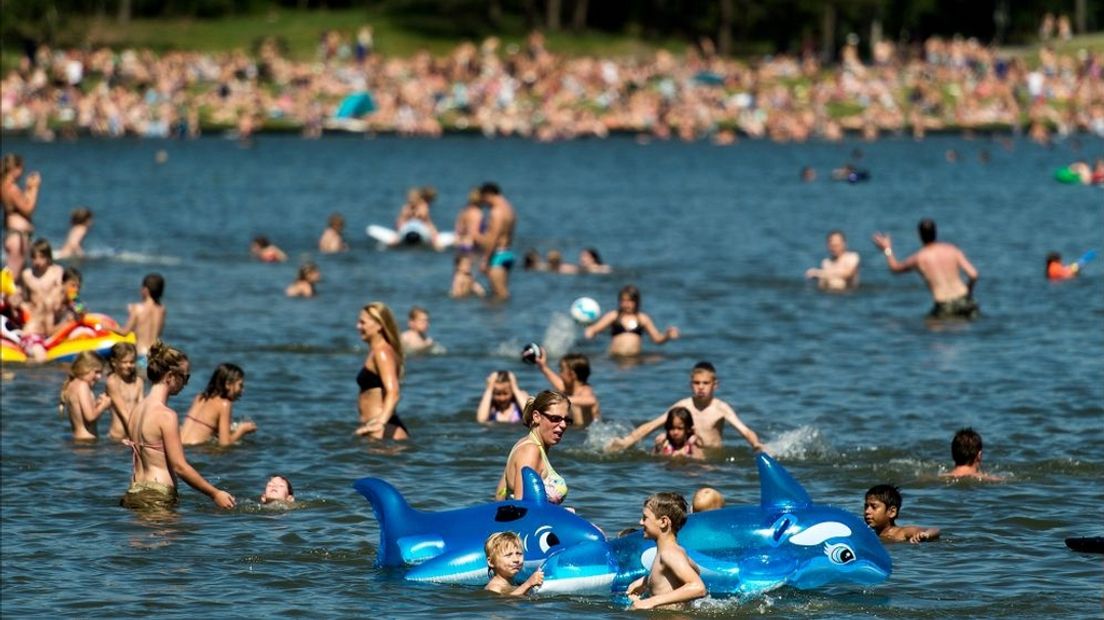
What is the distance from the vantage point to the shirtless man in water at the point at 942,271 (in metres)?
26.8

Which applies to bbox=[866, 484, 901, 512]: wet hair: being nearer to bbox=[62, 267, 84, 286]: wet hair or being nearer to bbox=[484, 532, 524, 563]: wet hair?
bbox=[484, 532, 524, 563]: wet hair

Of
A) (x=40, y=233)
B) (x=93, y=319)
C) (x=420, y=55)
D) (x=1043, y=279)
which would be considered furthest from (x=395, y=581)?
(x=420, y=55)

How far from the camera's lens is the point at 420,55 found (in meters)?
87.8

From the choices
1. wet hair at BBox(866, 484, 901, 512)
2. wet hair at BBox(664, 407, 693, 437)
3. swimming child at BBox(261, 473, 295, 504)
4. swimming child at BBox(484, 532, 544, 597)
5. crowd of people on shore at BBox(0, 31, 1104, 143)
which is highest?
crowd of people on shore at BBox(0, 31, 1104, 143)

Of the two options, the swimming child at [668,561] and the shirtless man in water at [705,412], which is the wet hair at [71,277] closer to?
the shirtless man in water at [705,412]

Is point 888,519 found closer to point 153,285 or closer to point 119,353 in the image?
point 119,353

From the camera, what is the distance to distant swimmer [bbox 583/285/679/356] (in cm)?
2291

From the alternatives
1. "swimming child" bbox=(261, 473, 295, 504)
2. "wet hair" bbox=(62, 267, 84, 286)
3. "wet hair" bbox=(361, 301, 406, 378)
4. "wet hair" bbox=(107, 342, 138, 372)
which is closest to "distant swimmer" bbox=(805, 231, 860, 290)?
"wet hair" bbox=(62, 267, 84, 286)

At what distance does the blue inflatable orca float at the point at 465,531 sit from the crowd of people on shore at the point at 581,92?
6791 centimetres

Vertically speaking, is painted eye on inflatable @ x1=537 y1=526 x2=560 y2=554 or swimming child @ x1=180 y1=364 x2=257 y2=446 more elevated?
swimming child @ x1=180 y1=364 x2=257 y2=446

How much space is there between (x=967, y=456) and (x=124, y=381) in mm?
6847

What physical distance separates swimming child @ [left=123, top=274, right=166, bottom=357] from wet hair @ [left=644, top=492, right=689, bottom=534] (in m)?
10.6

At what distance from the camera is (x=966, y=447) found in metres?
16.4

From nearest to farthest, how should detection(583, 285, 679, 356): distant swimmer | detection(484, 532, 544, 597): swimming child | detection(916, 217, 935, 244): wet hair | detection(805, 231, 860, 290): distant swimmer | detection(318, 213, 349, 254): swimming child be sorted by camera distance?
1. detection(484, 532, 544, 597): swimming child
2. detection(583, 285, 679, 356): distant swimmer
3. detection(916, 217, 935, 244): wet hair
4. detection(805, 231, 860, 290): distant swimmer
5. detection(318, 213, 349, 254): swimming child
